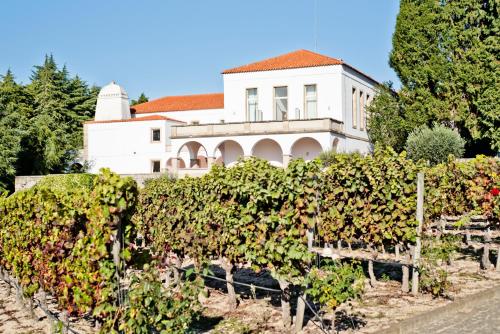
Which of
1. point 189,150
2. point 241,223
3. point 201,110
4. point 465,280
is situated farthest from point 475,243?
point 201,110

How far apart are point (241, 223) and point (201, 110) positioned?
43422 millimetres

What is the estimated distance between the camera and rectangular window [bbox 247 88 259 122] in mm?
45125

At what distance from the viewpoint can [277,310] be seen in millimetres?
9367

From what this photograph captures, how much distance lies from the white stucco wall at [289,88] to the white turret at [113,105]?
12.1 m

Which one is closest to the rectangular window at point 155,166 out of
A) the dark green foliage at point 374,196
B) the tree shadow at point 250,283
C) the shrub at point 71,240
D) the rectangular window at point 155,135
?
the rectangular window at point 155,135

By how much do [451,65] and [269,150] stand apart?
45.6 feet

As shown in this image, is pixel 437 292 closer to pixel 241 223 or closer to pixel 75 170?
pixel 241 223

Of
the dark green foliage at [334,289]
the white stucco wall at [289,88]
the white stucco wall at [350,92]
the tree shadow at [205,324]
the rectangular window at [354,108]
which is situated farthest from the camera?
the rectangular window at [354,108]

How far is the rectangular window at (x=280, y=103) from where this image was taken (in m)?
44.4

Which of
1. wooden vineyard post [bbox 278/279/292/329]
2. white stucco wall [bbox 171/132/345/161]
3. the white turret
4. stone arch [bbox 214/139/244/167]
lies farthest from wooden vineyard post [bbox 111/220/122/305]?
the white turret

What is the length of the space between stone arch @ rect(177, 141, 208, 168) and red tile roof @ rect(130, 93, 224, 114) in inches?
196

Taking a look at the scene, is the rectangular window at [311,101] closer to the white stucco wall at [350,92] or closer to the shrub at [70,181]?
the white stucco wall at [350,92]

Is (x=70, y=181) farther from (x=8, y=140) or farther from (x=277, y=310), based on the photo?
(x=277, y=310)

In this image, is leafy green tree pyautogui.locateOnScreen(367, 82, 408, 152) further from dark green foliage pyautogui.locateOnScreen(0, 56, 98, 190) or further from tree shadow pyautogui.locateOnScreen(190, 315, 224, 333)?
tree shadow pyautogui.locateOnScreen(190, 315, 224, 333)
